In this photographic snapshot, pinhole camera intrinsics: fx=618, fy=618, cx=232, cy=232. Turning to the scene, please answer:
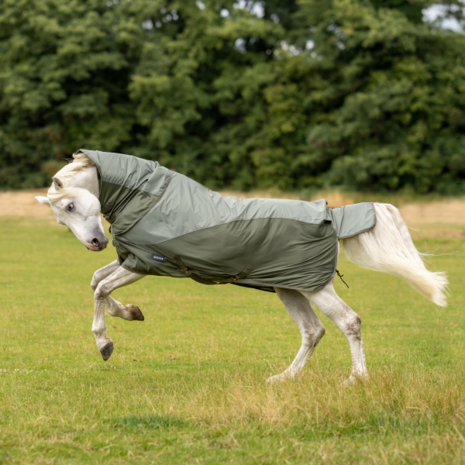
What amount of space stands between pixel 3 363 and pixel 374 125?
2898 centimetres

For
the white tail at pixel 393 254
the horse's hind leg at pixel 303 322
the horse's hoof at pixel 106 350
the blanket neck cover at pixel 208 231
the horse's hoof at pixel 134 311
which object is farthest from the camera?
the horse's hoof at pixel 134 311

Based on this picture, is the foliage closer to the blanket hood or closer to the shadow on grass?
the blanket hood

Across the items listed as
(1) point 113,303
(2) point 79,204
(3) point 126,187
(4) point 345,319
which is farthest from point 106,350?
(4) point 345,319

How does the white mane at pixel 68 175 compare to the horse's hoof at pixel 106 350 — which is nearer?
the white mane at pixel 68 175

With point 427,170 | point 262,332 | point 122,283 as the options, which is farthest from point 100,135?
point 122,283

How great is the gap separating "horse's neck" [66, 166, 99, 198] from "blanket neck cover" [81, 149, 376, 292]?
0.20 feet

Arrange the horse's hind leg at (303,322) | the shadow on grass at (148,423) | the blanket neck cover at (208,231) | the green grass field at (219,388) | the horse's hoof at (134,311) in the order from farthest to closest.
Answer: the horse's hoof at (134,311), the horse's hind leg at (303,322), the blanket neck cover at (208,231), the shadow on grass at (148,423), the green grass field at (219,388)

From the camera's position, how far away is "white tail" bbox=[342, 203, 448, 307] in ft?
18.7

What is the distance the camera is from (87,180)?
5.40 metres

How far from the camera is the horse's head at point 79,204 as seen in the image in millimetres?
5324

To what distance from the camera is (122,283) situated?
5730 mm

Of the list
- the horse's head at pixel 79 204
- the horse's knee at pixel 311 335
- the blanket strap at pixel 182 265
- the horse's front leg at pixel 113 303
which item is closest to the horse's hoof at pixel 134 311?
the horse's front leg at pixel 113 303

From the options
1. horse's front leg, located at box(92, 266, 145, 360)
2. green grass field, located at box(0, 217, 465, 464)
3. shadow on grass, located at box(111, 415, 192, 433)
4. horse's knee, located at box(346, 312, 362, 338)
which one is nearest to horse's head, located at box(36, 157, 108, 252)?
horse's front leg, located at box(92, 266, 145, 360)

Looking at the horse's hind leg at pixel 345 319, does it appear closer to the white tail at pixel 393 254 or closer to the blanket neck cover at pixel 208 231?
the blanket neck cover at pixel 208 231
